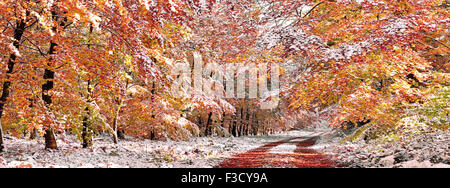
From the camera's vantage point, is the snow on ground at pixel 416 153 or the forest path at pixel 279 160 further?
the forest path at pixel 279 160

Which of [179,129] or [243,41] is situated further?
[179,129]

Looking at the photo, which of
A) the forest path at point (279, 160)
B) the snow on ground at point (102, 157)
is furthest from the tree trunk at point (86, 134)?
the forest path at point (279, 160)

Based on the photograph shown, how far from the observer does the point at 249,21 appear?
30.0 ft

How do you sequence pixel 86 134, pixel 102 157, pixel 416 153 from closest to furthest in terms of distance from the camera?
1. pixel 416 153
2. pixel 102 157
3. pixel 86 134

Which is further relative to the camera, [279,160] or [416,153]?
[279,160]

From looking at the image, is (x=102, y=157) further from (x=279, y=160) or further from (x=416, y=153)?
(x=416, y=153)

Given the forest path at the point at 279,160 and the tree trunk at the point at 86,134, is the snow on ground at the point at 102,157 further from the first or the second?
the forest path at the point at 279,160

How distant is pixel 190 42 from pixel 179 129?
4618 mm

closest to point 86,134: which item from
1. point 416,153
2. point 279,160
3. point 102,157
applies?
point 102,157

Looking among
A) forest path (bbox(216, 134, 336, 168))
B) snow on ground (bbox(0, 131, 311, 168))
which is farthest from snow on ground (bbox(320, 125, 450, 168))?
snow on ground (bbox(0, 131, 311, 168))

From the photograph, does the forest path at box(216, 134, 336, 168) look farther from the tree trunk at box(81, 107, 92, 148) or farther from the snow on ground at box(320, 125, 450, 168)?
the tree trunk at box(81, 107, 92, 148)
